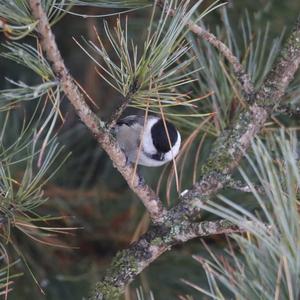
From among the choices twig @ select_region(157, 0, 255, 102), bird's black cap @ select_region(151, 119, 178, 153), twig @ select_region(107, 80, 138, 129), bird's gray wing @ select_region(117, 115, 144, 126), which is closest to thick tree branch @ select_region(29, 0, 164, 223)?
twig @ select_region(107, 80, 138, 129)

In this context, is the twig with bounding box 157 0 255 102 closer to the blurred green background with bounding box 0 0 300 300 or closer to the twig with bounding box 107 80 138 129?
the twig with bounding box 107 80 138 129

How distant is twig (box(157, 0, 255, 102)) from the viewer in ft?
3.76

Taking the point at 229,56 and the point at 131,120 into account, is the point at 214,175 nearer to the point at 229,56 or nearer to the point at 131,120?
the point at 229,56

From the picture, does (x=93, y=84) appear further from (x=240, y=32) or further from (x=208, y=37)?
(x=208, y=37)

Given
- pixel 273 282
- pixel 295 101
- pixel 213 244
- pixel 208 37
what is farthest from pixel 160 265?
pixel 273 282

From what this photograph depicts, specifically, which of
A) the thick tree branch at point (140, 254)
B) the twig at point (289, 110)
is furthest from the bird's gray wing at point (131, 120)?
the thick tree branch at point (140, 254)

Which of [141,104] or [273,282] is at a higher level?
[141,104]

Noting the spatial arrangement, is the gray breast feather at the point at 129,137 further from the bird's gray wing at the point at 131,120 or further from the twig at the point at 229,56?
the twig at the point at 229,56

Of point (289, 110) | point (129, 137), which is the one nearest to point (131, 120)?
point (129, 137)

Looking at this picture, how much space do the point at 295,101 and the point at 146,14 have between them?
74 cm

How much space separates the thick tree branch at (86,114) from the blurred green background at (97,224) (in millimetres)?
391

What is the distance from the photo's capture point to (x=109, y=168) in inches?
67.2

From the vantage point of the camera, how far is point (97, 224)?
163 cm

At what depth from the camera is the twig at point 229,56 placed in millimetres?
1146
